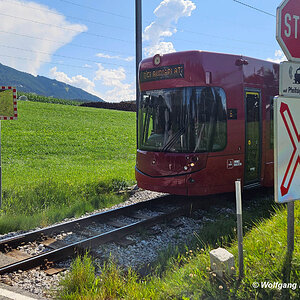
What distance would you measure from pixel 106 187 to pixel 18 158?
26.8ft

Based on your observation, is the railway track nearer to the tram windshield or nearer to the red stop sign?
the tram windshield

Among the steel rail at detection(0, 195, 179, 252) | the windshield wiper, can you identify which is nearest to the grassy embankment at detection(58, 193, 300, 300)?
the steel rail at detection(0, 195, 179, 252)

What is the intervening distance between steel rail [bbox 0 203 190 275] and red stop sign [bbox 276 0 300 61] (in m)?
3.81

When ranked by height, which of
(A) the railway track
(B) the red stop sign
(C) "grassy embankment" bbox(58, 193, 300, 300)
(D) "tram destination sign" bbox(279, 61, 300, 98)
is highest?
(B) the red stop sign

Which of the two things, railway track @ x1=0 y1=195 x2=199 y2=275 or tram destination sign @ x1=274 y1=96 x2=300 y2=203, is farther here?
railway track @ x1=0 y1=195 x2=199 y2=275

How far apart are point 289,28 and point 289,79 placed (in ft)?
1.83

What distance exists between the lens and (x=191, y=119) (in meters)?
7.43

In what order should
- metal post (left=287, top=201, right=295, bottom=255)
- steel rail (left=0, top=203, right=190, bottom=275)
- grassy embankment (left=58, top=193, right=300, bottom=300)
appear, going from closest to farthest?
1. grassy embankment (left=58, top=193, right=300, bottom=300)
2. metal post (left=287, top=201, right=295, bottom=255)
3. steel rail (left=0, top=203, right=190, bottom=275)

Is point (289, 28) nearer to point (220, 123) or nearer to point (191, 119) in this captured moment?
point (191, 119)

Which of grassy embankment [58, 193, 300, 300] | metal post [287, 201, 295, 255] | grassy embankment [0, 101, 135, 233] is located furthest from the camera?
grassy embankment [0, 101, 135, 233]

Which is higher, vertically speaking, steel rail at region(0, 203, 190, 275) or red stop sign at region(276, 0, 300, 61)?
red stop sign at region(276, 0, 300, 61)

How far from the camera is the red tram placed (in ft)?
24.4

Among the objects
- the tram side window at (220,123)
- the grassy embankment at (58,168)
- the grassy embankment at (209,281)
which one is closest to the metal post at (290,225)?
Answer: the grassy embankment at (209,281)

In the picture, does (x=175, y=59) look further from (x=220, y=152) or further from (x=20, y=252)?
(x=20, y=252)
